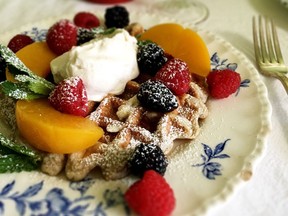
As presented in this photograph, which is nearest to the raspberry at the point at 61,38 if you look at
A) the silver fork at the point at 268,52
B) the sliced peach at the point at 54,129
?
the sliced peach at the point at 54,129

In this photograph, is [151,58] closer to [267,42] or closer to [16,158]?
[16,158]

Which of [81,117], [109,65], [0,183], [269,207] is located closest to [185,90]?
[109,65]

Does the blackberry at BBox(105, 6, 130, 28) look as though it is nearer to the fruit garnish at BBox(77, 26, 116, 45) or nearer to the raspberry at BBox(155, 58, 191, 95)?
the fruit garnish at BBox(77, 26, 116, 45)

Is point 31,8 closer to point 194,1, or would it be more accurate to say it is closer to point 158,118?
point 194,1

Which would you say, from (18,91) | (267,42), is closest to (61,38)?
(18,91)

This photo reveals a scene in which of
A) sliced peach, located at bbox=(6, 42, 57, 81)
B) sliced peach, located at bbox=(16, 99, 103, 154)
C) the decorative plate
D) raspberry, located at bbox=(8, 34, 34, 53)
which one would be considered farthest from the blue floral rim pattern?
raspberry, located at bbox=(8, 34, 34, 53)

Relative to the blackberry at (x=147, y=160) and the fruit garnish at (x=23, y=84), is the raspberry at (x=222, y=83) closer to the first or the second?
the blackberry at (x=147, y=160)
